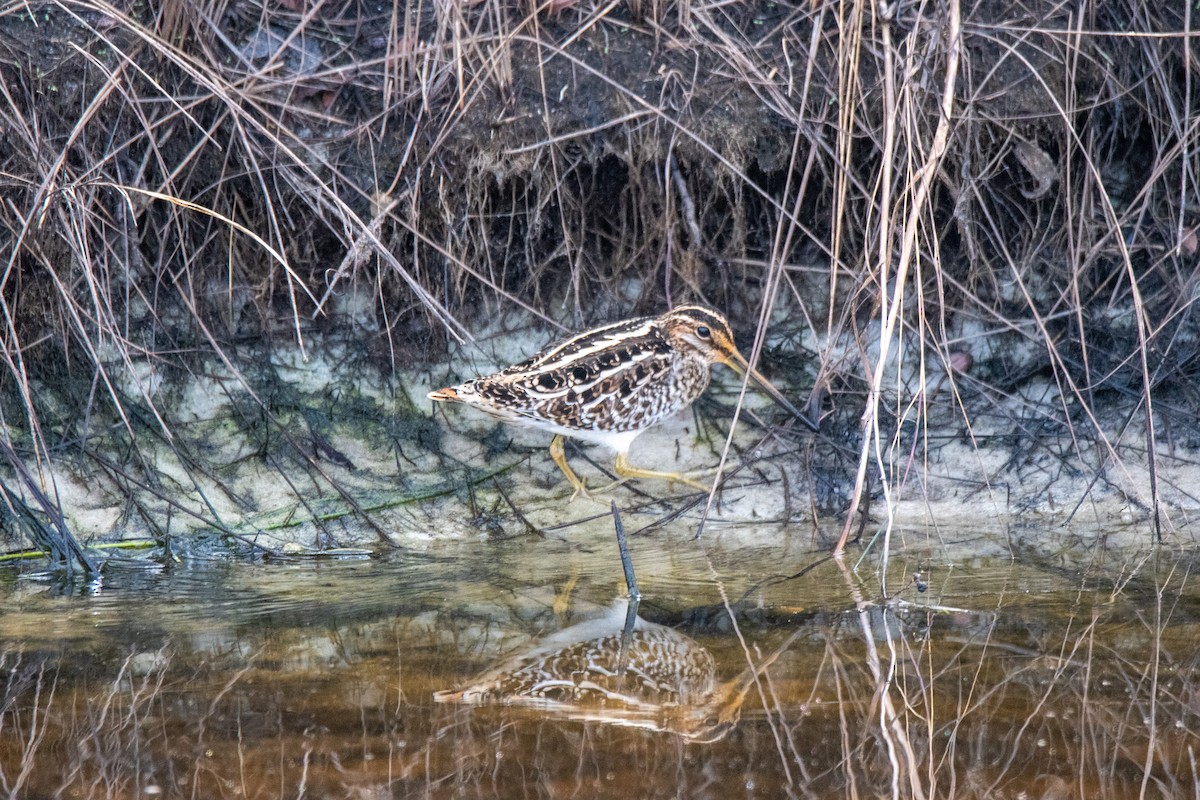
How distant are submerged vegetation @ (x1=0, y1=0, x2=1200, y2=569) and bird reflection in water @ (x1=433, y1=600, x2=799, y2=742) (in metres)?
0.99

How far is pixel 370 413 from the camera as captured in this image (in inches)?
202

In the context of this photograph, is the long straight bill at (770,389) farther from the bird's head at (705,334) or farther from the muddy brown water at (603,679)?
the muddy brown water at (603,679)

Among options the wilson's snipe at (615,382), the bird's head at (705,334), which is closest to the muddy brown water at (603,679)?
the wilson's snipe at (615,382)

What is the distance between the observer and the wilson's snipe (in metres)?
4.62

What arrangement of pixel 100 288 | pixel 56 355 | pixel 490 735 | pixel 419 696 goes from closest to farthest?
pixel 490 735, pixel 419 696, pixel 100 288, pixel 56 355

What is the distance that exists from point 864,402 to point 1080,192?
118cm

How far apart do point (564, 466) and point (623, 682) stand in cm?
156

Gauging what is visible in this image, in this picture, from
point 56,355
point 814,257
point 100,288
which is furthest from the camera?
point 814,257

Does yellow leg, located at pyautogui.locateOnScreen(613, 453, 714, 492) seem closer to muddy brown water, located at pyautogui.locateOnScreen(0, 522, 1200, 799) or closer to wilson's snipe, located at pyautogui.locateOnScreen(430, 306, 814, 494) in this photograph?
wilson's snipe, located at pyautogui.locateOnScreen(430, 306, 814, 494)

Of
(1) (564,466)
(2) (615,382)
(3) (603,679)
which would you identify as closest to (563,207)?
(2) (615,382)

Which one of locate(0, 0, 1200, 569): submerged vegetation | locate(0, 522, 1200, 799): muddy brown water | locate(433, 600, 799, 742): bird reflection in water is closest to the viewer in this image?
locate(0, 522, 1200, 799): muddy brown water

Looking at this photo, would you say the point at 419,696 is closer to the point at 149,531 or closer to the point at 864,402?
the point at 149,531

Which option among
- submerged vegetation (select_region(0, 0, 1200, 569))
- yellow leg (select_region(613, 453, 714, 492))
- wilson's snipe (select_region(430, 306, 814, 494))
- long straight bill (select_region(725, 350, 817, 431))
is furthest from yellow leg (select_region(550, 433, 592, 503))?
long straight bill (select_region(725, 350, 817, 431))

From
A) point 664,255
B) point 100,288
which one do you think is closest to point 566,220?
point 664,255
